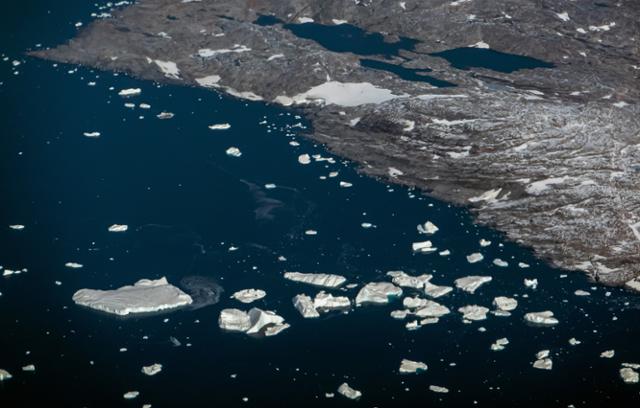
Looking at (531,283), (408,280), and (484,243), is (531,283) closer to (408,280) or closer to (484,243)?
(484,243)

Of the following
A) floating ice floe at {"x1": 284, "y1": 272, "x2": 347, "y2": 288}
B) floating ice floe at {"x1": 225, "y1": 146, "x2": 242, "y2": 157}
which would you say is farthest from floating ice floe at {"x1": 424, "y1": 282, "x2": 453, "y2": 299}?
floating ice floe at {"x1": 225, "y1": 146, "x2": 242, "y2": 157}

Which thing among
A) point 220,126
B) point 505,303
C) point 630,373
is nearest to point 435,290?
point 505,303

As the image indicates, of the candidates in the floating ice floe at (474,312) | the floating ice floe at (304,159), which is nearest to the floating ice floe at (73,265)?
the floating ice floe at (304,159)

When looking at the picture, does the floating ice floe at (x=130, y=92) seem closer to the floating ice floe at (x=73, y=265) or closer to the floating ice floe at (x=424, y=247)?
the floating ice floe at (x=73, y=265)

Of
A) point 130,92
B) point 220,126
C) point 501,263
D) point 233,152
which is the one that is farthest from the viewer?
point 130,92

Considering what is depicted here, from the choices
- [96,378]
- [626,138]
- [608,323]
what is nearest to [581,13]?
[626,138]

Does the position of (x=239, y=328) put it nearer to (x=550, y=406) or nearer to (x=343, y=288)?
(x=343, y=288)
